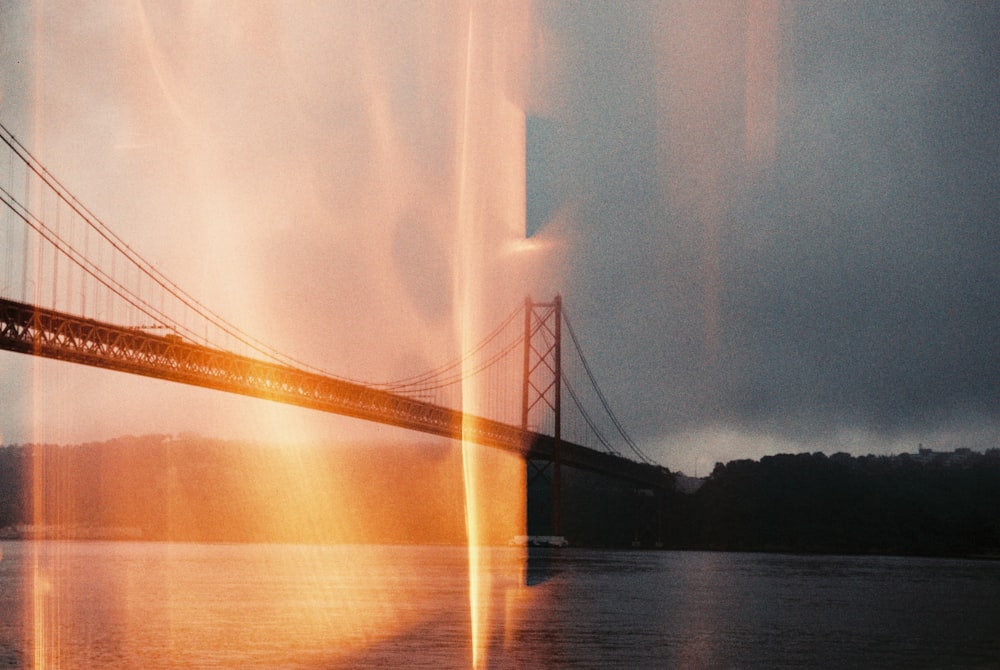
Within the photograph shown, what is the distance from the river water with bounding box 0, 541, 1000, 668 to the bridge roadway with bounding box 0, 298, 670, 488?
7559mm

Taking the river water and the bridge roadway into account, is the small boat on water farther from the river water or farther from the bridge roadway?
the river water

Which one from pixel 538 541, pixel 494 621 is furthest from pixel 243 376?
pixel 538 541

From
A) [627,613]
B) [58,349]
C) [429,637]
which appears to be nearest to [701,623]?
[627,613]

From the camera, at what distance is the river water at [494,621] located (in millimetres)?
25625

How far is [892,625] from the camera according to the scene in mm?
35188

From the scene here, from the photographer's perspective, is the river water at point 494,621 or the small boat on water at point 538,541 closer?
the river water at point 494,621

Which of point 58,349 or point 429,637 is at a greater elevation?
point 58,349

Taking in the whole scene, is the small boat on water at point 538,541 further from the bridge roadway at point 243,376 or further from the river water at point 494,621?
the river water at point 494,621

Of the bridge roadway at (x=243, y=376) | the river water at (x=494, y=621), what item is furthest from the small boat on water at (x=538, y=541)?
the river water at (x=494, y=621)

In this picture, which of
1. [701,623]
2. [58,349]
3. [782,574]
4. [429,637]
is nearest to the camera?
[429,637]

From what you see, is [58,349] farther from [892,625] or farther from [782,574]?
[782,574]

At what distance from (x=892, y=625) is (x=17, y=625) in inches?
879

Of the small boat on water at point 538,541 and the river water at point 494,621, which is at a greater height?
the river water at point 494,621

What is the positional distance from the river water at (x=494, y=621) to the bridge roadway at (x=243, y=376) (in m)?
7.56
